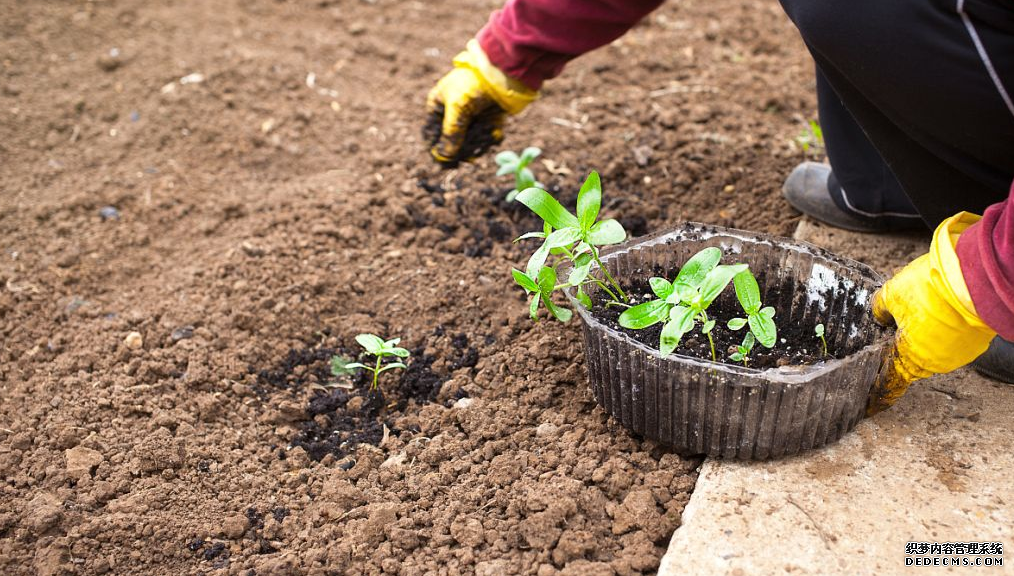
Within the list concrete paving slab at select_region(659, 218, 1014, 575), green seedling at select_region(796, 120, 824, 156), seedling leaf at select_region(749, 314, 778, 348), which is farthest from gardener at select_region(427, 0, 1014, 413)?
green seedling at select_region(796, 120, 824, 156)

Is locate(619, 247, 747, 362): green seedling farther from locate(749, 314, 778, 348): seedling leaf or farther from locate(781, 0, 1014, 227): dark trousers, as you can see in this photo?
locate(781, 0, 1014, 227): dark trousers

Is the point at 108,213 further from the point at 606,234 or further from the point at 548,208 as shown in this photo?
the point at 606,234

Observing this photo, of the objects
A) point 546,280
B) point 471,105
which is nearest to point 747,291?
point 546,280

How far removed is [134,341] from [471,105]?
42.1 inches

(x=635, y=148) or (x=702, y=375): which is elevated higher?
(x=702, y=375)

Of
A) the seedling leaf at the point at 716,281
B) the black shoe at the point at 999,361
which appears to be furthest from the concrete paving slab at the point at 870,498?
the seedling leaf at the point at 716,281

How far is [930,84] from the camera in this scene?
1.63m

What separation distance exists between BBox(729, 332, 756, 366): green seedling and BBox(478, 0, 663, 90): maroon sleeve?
902 millimetres

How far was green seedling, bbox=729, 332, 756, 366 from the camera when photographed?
1.63 m

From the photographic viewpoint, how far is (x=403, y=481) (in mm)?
1767

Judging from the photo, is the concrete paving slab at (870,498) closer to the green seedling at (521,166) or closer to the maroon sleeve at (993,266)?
the maroon sleeve at (993,266)

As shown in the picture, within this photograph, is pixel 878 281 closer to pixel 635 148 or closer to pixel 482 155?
pixel 635 148

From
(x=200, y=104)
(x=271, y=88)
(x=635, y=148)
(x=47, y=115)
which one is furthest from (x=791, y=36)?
(x=47, y=115)

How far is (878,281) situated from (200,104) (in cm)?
235
